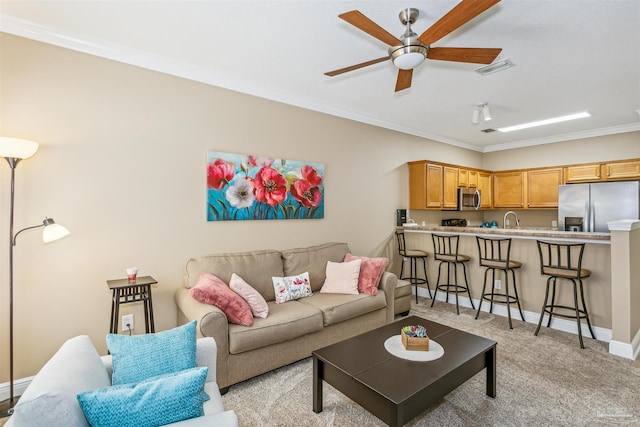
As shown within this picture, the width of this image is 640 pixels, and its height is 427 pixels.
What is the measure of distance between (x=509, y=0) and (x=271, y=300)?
316cm

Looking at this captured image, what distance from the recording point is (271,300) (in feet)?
10.8

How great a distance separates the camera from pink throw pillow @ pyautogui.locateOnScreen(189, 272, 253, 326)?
249 centimetres

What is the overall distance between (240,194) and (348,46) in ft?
6.01

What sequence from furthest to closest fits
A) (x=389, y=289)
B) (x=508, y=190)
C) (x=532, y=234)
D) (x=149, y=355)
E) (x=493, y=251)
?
(x=508, y=190)
(x=493, y=251)
(x=532, y=234)
(x=389, y=289)
(x=149, y=355)

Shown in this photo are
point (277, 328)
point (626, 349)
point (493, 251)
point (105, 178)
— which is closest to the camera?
point (277, 328)

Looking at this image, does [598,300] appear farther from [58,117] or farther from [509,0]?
[58,117]

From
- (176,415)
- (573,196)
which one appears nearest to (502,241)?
(573,196)

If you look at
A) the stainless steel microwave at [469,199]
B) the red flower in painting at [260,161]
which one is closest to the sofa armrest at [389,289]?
the red flower in painting at [260,161]

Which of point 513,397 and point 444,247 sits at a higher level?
point 444,247

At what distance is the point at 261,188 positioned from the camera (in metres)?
3.64

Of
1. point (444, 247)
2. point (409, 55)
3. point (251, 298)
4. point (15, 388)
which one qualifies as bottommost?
point (15, 388)

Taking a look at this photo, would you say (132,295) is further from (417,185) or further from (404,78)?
(417,185)

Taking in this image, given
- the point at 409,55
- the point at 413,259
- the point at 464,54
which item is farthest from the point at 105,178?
the point at 413,259

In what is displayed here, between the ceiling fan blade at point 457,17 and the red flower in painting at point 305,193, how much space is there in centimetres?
221
